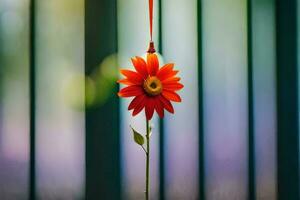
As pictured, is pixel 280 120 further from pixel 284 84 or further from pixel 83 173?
pixel 83 173

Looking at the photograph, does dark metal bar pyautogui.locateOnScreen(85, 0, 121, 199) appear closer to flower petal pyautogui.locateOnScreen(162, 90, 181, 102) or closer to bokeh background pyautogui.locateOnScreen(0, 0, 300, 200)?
bokeh background pyautogui.locateOnScreen(0, 0, 300, 200)

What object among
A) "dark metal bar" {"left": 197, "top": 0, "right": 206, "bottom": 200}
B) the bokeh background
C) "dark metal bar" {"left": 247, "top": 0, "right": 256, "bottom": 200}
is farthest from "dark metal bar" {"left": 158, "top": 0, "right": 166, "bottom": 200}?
"dark metal bar" {"left": 247, "top": 0, "right": 256, "bottom": 200}

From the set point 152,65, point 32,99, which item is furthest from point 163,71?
point 32,99

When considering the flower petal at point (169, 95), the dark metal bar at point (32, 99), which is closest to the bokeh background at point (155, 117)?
the dark metal bar at point (32, 99)

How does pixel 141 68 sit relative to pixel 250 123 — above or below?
above

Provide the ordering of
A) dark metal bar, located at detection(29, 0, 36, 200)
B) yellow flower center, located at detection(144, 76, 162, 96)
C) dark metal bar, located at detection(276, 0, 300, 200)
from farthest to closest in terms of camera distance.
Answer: dark metal bar, located at detection(276, 0, 300, 200), dark metal bar, located at detection(29, 0, 36, 200), yellow flower center, located at detection(144, 76, 162, 96)

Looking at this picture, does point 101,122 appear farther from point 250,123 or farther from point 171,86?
point 250,123

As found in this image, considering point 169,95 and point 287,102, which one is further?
point 287,102

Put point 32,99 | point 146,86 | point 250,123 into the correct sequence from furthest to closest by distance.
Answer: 1. point 250,123
2. point 32,99
3. point 146,86

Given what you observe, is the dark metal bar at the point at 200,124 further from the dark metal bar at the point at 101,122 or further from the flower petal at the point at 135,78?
the flower petal at the point at 135,78
